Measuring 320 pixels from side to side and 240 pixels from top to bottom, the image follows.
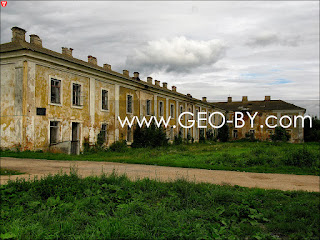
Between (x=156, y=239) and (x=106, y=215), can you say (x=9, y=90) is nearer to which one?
(x=106, y=215)

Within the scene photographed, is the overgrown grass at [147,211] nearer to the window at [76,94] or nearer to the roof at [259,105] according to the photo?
the window at [76,94]

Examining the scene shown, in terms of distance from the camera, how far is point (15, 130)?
17.2 metres

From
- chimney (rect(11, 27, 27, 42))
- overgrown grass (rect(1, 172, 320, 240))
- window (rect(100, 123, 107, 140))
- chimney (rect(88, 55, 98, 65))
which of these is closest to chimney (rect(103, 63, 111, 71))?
chimney (rect(88, 55, 98, 65))

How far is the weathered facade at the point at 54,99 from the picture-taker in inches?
682

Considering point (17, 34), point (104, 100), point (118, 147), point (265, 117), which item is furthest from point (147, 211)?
point (265, 117)

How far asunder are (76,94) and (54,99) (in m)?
2.11

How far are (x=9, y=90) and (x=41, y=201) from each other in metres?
13.5

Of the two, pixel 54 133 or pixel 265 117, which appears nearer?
pixel 54 133

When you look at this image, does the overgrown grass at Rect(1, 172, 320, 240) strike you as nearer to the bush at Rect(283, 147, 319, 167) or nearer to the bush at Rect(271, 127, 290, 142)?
the bush at Rect(283, 147, 319, 167)

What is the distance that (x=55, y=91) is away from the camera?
19.5 metres

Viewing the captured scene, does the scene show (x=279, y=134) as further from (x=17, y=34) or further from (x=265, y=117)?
(x=17, y=34)

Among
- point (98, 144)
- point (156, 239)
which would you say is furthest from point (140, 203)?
point (98, 144)

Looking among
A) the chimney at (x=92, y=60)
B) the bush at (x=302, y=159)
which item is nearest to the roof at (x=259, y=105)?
the chimney at (x=92, y=60)

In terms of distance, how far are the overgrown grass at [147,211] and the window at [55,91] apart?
42.6ft
